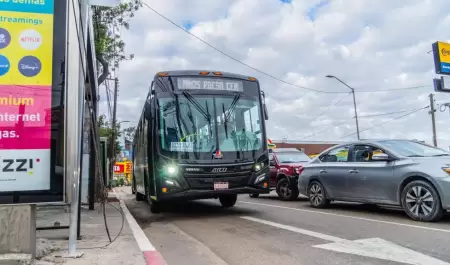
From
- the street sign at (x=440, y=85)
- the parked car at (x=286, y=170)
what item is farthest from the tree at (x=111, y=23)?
the street sign at (x=440, y=85)

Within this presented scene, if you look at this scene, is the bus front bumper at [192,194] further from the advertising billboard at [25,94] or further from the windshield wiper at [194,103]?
the advertising billboard at [25,94]

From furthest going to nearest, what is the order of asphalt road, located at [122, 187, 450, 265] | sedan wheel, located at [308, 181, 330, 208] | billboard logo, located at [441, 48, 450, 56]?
billboard logo, located at [441, 48, 450, 56] → sedan wheel, located at [308, 181, 330, 208] → asphalt road, located at [122, 187, 450, 265]

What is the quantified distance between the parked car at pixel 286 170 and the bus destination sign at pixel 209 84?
11.8ft

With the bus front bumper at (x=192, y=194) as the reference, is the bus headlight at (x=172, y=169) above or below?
above

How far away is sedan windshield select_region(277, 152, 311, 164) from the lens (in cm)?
1337

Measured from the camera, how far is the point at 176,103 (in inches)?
356

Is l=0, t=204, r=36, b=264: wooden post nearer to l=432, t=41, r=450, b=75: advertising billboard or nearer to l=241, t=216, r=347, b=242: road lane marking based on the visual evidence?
l=241, t=216, r=347, b=242: road lane marking

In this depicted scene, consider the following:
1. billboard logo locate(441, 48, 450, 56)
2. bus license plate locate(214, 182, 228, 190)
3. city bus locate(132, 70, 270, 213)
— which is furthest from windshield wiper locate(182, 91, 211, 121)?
billboard logo locate(441, 48, 450, 56)

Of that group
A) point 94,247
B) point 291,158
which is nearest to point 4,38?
point 94,247

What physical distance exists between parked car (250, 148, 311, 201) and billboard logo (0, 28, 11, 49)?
29.5 feet

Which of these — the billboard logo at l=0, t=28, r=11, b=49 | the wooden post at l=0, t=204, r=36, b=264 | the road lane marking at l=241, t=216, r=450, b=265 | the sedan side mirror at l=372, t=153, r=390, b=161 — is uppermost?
the billboard logo at l=0, t=28, r=11, b=49

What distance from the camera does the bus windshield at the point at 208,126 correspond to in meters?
8.80

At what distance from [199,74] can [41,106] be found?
547 cm

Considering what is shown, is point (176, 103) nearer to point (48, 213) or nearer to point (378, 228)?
point (48, 213)
